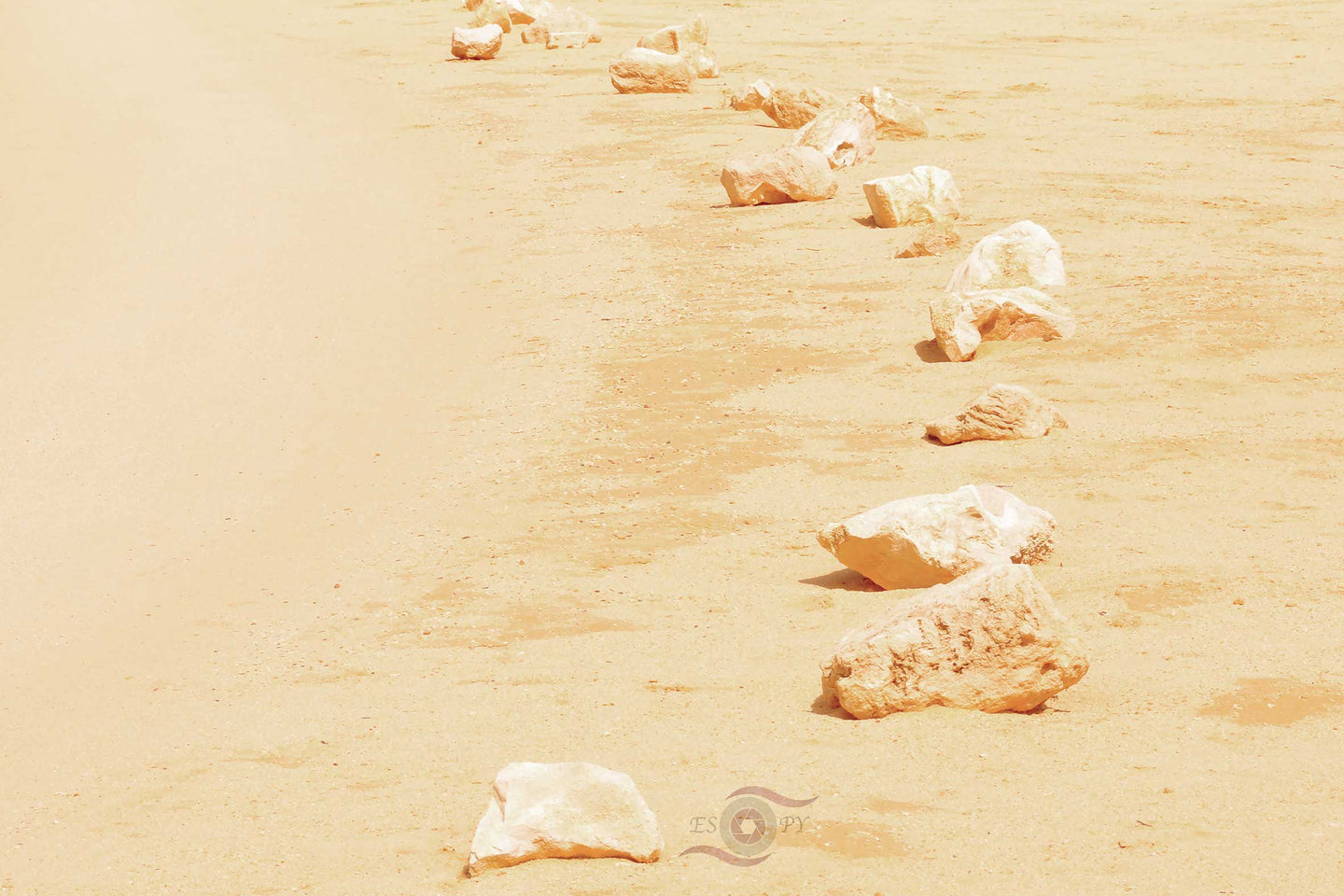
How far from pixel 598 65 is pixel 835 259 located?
262 inches

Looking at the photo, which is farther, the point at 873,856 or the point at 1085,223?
the point at 1085,223

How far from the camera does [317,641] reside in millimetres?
4727

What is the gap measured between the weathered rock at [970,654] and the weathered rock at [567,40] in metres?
12.6

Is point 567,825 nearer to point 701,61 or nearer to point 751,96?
point 751,96

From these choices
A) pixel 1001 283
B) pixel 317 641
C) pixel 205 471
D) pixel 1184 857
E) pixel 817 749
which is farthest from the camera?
pixel 1001 283

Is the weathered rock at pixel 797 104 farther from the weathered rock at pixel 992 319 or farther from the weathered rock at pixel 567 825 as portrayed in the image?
the weathered rock at pixel 567 825

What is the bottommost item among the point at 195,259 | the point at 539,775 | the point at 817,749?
the point at 195,259

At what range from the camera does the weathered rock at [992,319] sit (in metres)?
7.00

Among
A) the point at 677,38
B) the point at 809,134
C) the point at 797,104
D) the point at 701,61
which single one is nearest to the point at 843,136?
the point at 809,134

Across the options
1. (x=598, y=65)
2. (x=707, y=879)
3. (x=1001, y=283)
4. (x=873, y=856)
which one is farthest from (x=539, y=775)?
(x=598, y=65)

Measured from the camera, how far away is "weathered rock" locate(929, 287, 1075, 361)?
23.0 feet

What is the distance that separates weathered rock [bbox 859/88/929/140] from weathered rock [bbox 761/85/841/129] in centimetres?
42

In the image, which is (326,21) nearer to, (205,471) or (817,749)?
(205,471)

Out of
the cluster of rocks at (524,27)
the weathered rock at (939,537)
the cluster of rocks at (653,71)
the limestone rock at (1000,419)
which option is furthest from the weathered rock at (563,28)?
the weathered rock at (939,537)
